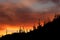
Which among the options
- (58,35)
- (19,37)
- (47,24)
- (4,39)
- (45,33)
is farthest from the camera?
(4,39)

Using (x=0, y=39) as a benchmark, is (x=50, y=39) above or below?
below

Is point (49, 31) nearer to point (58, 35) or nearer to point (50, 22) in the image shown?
point (58, 35)

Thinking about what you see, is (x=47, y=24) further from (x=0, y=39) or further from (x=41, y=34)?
(x=0, y=39)

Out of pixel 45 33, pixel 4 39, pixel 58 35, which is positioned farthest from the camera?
pixel 4 39

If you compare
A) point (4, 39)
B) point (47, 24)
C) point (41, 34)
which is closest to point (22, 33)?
point (4, 39)

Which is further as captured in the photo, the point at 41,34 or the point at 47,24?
the point at 47,24

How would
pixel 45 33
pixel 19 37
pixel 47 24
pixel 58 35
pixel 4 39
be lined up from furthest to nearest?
1. pixel 4 39
2. pixel 19 37
3. pixel 47 24
4. pixel 45 33
5. pixel 58 35

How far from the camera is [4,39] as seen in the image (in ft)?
493

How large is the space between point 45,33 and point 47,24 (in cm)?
1681

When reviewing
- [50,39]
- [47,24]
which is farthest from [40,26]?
[50,39]

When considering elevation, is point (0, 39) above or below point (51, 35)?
above

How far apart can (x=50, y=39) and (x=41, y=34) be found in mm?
7805

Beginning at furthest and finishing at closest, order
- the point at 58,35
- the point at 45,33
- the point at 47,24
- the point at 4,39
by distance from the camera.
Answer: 1. the point at 4,39
2. the point at 47,24
3. the point at 45,33
4. the point at 58,35

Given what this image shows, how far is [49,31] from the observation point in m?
93.4
